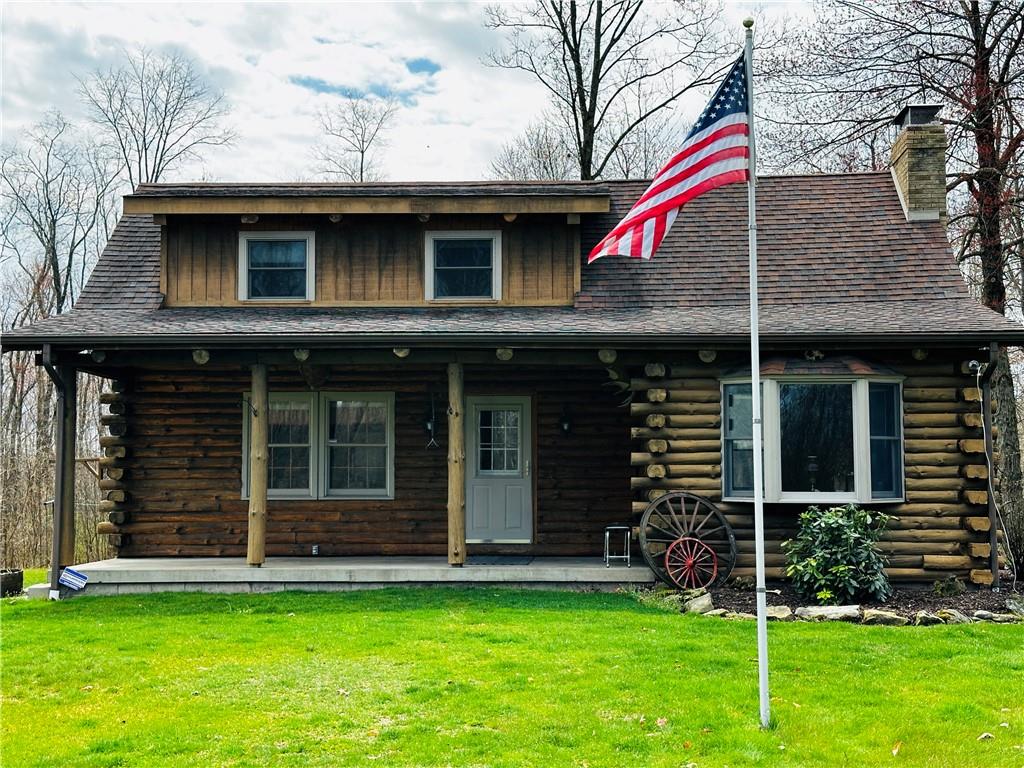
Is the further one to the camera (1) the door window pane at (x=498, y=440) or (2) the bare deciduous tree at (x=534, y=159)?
(2) the bare deciduous tree at (x=534, y=159)

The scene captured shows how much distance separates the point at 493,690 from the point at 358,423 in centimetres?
680

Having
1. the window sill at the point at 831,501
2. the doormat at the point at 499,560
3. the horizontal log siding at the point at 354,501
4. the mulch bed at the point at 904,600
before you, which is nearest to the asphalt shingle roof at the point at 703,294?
the horizontal log siding at the point at 354,501

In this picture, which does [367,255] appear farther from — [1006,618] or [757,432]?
[1006,618]

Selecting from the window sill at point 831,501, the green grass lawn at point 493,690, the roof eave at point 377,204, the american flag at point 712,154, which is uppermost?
the roof eave at point 377,204

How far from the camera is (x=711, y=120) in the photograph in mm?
6762

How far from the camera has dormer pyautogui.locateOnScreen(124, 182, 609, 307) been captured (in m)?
13.7

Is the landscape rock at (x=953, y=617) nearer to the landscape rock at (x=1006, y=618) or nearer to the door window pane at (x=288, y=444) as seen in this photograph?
the landscape rock at (x=1006, y=618)

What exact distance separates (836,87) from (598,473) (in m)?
9.91

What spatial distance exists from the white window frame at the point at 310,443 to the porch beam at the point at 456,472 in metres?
2.54

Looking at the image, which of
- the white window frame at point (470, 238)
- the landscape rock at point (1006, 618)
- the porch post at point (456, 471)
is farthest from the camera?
the white window frame at point (470, 238)

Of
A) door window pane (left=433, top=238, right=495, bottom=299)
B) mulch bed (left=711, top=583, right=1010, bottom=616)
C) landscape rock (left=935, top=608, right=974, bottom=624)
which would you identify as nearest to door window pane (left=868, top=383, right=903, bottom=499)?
mulch bed (left=711, top=583, right=1010, bottom=616)

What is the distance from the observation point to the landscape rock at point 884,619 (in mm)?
9773

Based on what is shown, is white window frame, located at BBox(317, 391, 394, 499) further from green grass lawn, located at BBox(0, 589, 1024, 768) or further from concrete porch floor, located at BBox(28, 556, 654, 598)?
green grass lawn, located at BBox(0, 589, 1024, 768)

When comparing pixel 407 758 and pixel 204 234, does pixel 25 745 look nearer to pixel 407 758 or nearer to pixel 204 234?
pixel 407 758
